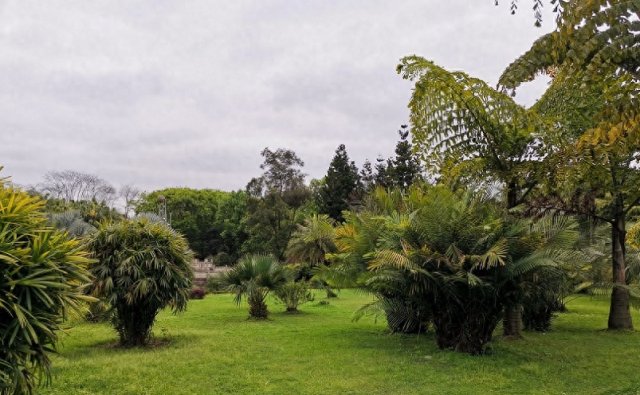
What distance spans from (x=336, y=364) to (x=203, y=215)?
5767 centimetres

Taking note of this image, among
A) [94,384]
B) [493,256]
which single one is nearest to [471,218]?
[493,256]

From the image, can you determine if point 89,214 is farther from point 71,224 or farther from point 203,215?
point 203,215

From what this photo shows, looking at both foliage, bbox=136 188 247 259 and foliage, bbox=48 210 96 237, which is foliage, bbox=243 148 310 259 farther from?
foliage, bbox=48 210 96 237

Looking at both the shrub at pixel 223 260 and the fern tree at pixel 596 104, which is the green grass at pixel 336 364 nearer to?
the fern tree at pixel 596 104

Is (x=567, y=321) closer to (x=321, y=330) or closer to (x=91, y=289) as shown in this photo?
(x=321, y=330)

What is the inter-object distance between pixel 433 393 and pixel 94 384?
413cm

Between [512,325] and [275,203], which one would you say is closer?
[512,325]

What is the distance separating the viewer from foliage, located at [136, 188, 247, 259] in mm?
58500

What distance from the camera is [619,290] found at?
12.3 metres

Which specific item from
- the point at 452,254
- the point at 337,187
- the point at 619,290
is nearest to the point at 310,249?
the point at 337,187

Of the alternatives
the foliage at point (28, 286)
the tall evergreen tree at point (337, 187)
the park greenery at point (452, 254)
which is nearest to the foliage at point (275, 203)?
the tall evergreen tree at point (337, 187)

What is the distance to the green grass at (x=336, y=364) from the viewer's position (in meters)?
6.63

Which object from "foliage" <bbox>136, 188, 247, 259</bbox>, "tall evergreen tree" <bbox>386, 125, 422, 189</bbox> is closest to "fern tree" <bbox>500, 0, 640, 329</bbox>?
"tall evergreen tree" <bbox>386, 125, 422, 189</bbox>

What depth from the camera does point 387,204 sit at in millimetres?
11898
